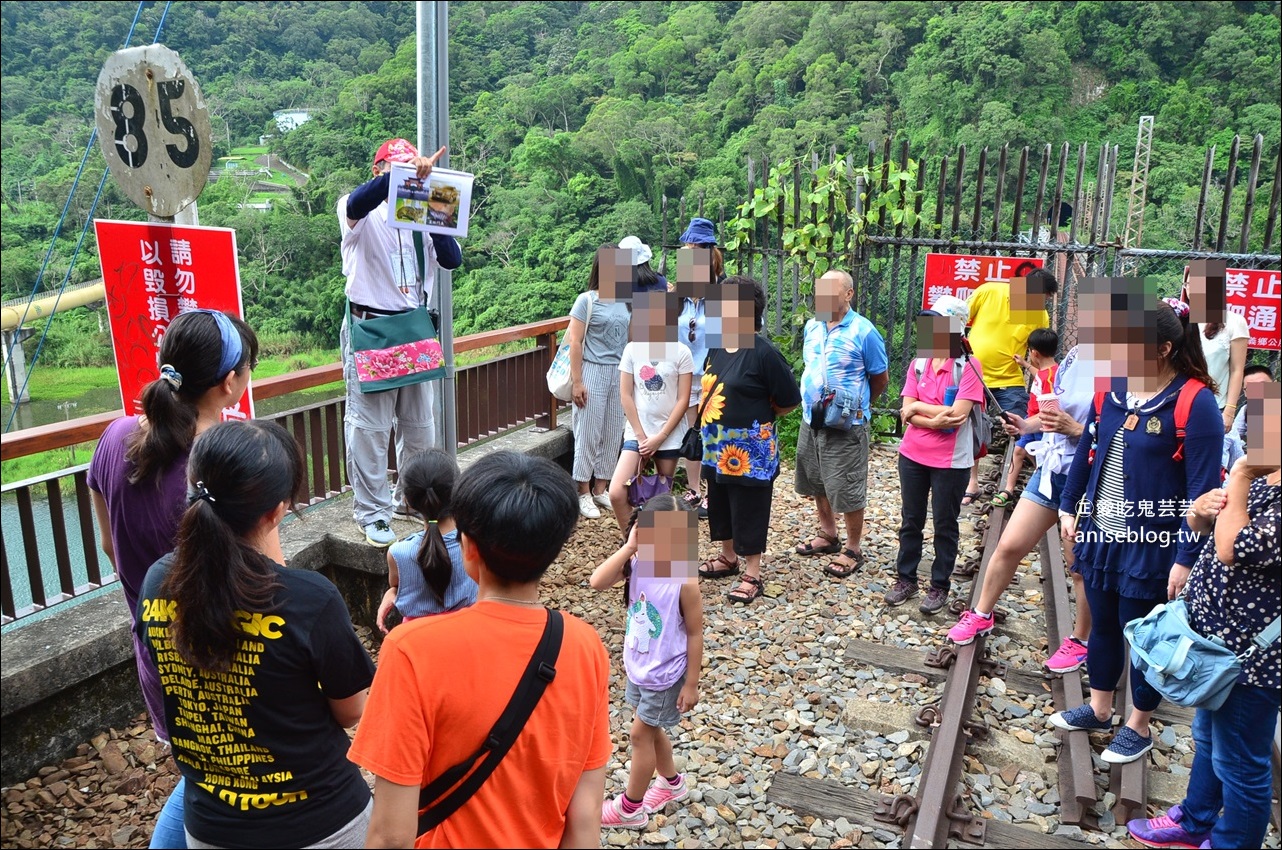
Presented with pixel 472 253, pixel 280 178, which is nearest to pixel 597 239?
pixel 472 253

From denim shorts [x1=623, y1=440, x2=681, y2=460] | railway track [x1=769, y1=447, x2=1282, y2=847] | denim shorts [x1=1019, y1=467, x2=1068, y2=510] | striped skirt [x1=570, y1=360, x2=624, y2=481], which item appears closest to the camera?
railway track [x1=769, y1=447, x2=1282, y2=847]

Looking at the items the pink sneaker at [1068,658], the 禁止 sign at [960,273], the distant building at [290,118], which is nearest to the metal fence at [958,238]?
the 禁止 sign at [960,273]

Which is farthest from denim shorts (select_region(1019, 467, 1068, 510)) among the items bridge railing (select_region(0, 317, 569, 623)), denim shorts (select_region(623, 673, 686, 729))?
bridge railing (select_region(0, 317, 569, 623))

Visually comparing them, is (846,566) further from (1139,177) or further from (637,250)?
(1139,177)

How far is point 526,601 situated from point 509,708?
0.20 meters

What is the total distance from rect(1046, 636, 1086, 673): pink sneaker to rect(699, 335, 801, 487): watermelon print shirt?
164 cm

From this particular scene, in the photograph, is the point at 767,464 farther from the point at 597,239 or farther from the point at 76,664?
the point at 597,239

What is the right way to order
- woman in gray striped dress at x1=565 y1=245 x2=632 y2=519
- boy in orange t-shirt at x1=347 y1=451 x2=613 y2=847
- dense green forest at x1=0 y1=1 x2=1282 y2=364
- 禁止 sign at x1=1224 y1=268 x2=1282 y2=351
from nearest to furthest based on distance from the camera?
1. boy in orange t-shirt at x1=347 y1=451 x2=613 y2=847
2. woman in gray striped dress at x1=565 y1=245 x2=632 y2=519
3. 禁止 sign at x1=1224 y1=268 x2=1282 y2=351
4. dense green forest at x1=0 y1=1 x2=1282 y2=364

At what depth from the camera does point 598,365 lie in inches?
230

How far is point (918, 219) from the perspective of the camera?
8352mm

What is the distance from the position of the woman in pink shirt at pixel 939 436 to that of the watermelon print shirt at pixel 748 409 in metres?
0.66

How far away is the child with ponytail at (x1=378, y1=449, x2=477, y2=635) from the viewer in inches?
113

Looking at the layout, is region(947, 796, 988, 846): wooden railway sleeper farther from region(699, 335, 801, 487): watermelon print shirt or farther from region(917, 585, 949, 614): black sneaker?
region(699, 335, 801, 487): watermelon print shirt

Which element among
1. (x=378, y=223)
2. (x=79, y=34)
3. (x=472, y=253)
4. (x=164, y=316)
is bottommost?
(x=472, y=253)
